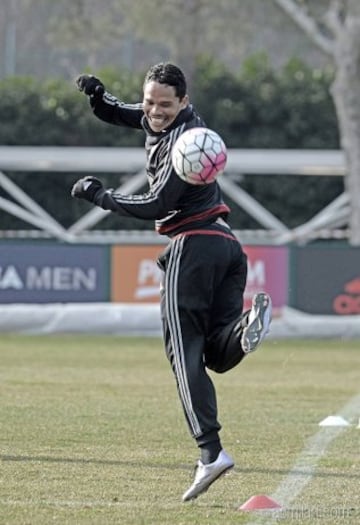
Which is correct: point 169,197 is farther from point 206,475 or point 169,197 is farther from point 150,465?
point 150,465

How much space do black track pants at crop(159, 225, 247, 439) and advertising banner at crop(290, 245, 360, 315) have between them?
14.4 metres

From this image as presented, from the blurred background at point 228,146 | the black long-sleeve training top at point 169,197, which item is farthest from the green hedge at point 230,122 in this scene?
the black long-sleeve training top at point 169,197

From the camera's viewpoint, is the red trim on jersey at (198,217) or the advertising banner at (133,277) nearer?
the red trim on jersey at (198,217)

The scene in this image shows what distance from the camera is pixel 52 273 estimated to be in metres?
22.4

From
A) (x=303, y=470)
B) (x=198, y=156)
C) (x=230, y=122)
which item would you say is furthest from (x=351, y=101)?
(x=198, y=156)

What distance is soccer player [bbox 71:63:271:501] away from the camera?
7.94 metres

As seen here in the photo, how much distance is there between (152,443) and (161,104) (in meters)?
3.06

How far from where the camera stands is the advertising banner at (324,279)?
73.7ft

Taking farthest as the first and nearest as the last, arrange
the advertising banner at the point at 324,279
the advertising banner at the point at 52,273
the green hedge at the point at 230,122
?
the green hedge at the point at 230,122, the advertising banner at the point at 324,279, the advertising banner at the point at 52,273

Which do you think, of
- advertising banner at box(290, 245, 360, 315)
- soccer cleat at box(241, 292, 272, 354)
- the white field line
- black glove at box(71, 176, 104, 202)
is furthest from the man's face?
advertising banner at box(290, 245, 360, 315)

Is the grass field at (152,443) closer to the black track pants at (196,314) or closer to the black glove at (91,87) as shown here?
the black track pants at (196,314)

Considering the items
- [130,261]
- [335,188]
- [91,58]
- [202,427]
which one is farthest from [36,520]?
[91,58]

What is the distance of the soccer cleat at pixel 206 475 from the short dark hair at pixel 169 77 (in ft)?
6.55

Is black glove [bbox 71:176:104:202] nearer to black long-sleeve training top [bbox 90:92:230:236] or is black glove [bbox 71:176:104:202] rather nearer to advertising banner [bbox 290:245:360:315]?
black long-sleeve training top [bbox 90:92:230:236]
